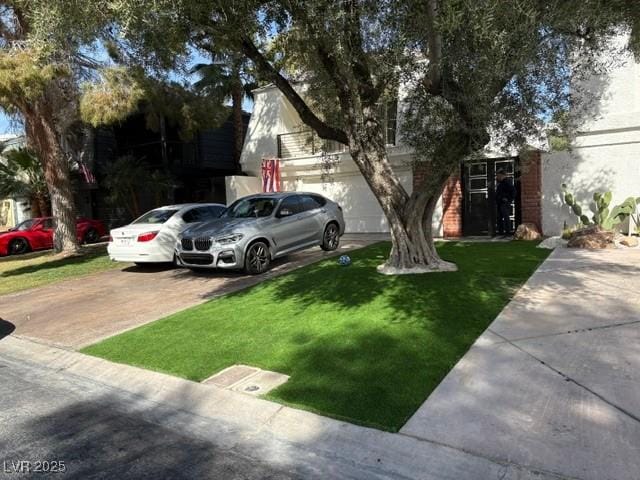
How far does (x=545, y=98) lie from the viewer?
21.9ft

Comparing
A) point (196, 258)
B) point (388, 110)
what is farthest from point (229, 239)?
point (388, 110)

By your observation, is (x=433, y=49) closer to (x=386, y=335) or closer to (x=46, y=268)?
(x=386, y=335)

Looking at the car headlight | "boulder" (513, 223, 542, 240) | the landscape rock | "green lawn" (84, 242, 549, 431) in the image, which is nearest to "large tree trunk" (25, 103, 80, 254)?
the car headlight

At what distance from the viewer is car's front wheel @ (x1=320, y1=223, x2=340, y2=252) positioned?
1208 cm

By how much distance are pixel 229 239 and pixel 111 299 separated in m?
2.39

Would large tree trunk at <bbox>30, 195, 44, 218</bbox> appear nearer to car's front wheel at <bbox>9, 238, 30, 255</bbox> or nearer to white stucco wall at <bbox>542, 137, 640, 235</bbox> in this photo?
car's front wheel at <bbox>9, 238, 30, 255</bbox>

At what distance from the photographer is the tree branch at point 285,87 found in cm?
719

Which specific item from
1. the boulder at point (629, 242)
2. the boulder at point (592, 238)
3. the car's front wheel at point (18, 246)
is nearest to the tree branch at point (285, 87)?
the boulder at point (592, 238)

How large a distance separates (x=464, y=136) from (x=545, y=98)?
3.67 ft

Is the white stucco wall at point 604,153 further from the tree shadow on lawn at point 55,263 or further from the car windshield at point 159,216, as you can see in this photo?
the tree shadow on lawn at point 55,263

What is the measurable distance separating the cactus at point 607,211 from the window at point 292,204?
257 inches

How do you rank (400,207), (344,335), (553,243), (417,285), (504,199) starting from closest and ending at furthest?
(344,335) < (417,285) < (400,207) < (553,243) < (504,199)

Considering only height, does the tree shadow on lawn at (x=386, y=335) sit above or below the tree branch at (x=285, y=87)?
below

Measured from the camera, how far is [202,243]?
10047 mm
